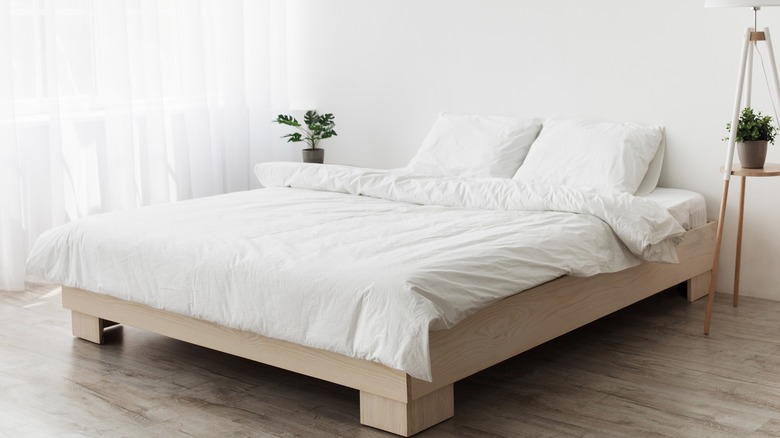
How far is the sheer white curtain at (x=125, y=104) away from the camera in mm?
4410

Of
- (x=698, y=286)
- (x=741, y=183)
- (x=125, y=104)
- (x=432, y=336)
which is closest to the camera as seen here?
(x=432, y=336)

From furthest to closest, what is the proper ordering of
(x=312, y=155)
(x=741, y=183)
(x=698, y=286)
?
(x=312, y=155) → (x=698, y=286) → (x=741, y=183)

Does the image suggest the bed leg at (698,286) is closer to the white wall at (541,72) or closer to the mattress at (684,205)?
the white wall at (541,72)

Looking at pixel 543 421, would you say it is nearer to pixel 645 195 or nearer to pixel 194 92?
pixel 645 195

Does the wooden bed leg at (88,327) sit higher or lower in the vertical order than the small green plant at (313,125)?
lower

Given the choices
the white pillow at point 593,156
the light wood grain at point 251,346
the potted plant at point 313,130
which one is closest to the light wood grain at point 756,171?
the white pillow at point 593,156

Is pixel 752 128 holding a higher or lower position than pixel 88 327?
higher

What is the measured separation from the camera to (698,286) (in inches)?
160

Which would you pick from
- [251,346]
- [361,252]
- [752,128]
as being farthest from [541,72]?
[251,346]

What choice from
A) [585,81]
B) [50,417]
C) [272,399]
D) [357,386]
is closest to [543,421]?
[357,386]

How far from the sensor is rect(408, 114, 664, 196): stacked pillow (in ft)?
13.2

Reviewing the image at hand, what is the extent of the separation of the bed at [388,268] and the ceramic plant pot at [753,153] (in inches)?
13.4

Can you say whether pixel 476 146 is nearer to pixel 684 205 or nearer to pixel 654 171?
pixel 654 171

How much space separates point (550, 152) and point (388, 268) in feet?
5.87
